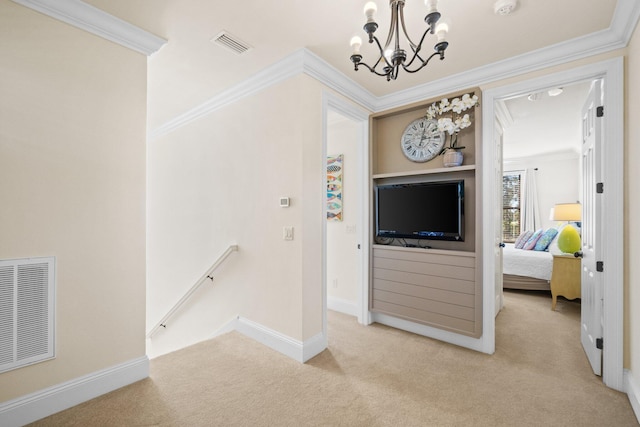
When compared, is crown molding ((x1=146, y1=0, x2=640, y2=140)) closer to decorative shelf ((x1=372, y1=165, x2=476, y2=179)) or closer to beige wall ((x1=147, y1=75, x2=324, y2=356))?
beige wall ((x1=147, y1=75, x2=324, y2=356))

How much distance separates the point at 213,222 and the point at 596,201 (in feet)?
11.7

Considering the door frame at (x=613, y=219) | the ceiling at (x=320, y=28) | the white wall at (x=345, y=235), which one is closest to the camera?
the ceiling at (x=320, y=28)

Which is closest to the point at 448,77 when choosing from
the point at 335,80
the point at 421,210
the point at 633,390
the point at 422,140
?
the point at 422,140

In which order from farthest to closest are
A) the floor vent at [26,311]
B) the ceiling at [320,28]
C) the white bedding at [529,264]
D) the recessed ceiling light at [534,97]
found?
the white bedding at [529,264] < the recessed ceiling light at [534,97] < the ceiling at [320,28] < the floor vent at [26,311]

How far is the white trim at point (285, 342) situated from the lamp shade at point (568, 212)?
4.82 meters

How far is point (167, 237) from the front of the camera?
166 inches

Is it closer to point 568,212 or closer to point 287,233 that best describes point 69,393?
point 287,233

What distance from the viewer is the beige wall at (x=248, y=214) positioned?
254cm

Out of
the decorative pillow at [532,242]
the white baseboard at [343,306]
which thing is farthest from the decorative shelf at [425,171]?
the decorative pillow at [532,242]

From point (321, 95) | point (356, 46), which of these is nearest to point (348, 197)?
point (321, 95)

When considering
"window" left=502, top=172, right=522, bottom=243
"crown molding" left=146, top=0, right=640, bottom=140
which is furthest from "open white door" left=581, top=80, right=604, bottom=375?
"window" left=502, top=172, right=522, bottom=243

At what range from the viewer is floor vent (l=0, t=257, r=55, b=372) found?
5.42 feet

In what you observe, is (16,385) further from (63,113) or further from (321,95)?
(321,95)

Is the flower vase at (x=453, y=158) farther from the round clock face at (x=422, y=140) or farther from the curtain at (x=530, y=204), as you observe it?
the curtain at (x=530, y=204)
